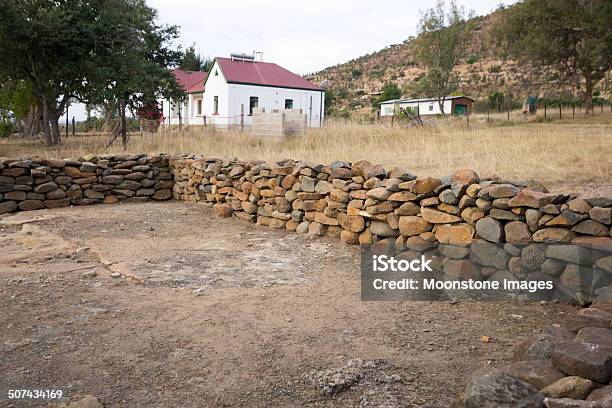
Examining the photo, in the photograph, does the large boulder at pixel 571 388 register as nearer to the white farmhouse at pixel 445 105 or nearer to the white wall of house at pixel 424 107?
the white farmhouse at pixel 445 105

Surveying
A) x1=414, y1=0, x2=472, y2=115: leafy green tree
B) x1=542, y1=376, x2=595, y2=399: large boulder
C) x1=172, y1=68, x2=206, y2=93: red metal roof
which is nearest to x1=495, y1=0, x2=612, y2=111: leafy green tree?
x1=414, y1=0, x2=472, y2=115: leafy green tree

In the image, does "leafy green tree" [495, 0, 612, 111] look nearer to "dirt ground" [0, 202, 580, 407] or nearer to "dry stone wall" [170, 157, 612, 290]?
"dry stone wall" [170, 157, 612, 290]

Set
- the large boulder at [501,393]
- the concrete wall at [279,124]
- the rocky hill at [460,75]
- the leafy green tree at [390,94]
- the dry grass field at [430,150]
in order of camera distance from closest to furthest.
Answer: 1. the large boulder at [501,393]
2. the dry grass field at [430,150]
3. the concrete wall at [279,124]
4. the rocky hill at [460,75]
5. the leafy green tree at [390,94]

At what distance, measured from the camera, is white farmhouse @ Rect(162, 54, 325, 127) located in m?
34.3

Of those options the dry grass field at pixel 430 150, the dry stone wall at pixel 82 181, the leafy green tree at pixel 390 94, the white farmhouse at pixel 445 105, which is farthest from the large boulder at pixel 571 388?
the leafy green tree at pixel 390 94

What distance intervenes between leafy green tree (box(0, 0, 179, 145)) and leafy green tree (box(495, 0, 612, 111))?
16.0 meters

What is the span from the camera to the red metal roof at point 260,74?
34.6 metres

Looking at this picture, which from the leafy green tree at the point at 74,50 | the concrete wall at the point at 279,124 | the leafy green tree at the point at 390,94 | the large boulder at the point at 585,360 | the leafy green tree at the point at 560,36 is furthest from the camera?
the leafy green tree at the point at 390,94

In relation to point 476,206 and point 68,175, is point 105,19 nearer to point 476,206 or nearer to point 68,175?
point 68,175

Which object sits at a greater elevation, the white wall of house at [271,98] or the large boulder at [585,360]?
the white wall of house at [271,98]

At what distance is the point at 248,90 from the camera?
1369 inches

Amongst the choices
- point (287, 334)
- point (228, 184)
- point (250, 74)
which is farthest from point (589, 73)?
point (287, 334)

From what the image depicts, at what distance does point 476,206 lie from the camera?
A: 4.57 meters

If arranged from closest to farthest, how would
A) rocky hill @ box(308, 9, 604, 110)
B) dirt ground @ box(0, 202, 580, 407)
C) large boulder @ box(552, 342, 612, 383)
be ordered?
large boulder @ box(552, 342, 612, 383)
dirt ground @ box(0, 202, 580, 407)
rocky hill @ box(308, 9, 604, 110)
